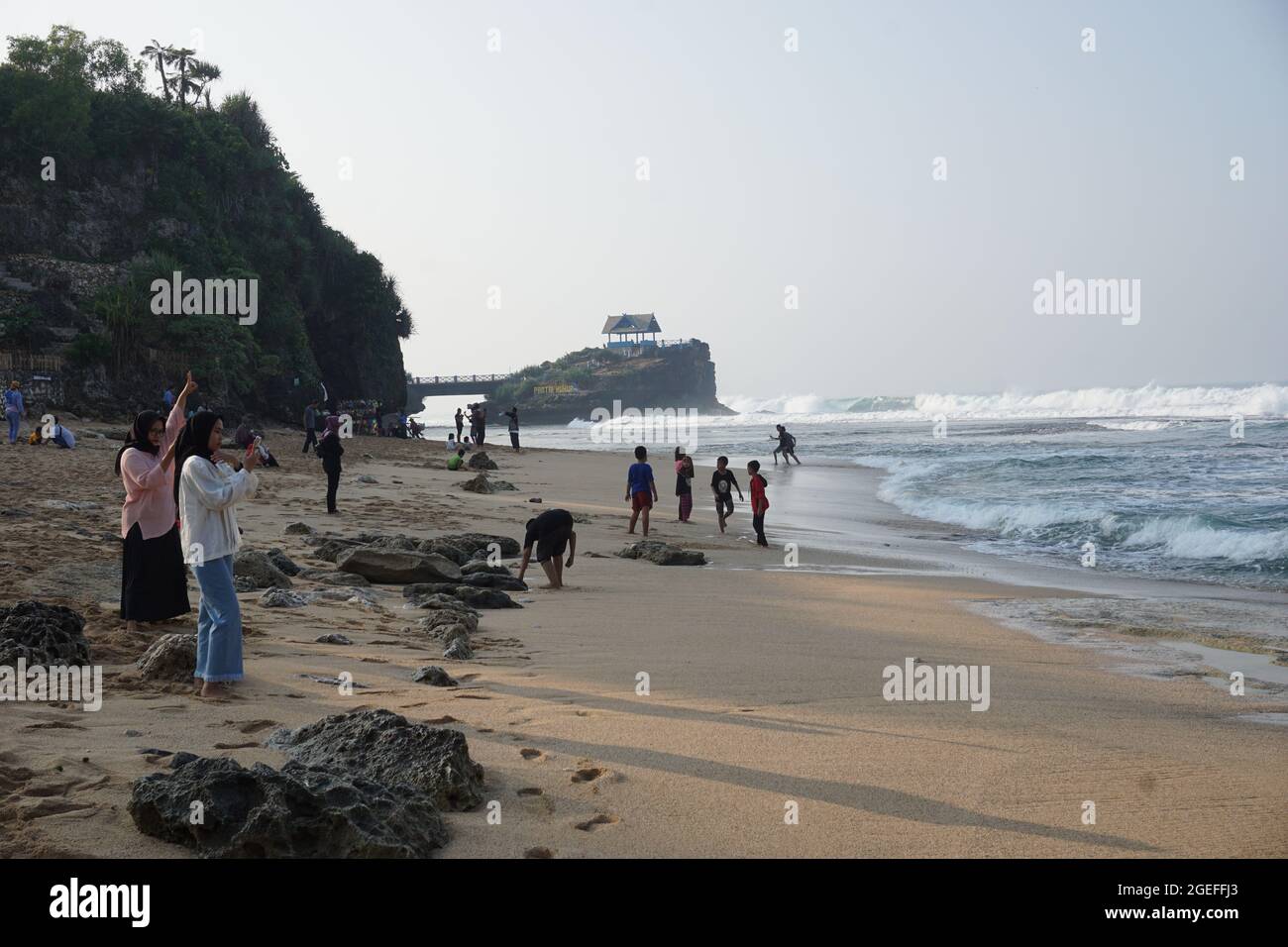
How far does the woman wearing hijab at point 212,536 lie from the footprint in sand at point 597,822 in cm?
251

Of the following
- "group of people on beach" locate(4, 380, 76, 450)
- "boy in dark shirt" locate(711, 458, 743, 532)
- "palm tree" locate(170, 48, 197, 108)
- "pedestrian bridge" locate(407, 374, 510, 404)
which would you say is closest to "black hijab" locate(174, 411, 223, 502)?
"boy in dark shirt" locate(711, 458, 743, 532)

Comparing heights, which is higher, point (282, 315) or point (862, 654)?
point (282, 315)

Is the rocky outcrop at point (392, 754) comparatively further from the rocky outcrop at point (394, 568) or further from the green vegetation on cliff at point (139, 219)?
the green vegetation on cliff at point (139, 219)

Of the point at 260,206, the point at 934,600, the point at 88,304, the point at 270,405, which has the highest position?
the point at 260,206

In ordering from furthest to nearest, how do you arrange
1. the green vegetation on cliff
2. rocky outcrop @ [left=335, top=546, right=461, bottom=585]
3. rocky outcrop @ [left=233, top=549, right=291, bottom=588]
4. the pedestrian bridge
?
1. the pedestrian bridge
2. the green vegetation on cliff
3. rocky outcrop @ [left=335, top=546, right=461, bottom=585]
4. rocky outcrop @ [left=233, top=549, right=291, bottom=588]

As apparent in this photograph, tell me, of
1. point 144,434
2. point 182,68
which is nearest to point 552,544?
point 144,434

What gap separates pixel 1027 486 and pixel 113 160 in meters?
35.8

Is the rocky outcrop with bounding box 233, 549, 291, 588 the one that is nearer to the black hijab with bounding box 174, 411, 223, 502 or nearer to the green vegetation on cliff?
the black hijab with bounding box 174, 411, 223, 502

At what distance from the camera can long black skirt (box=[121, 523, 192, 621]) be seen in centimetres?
686

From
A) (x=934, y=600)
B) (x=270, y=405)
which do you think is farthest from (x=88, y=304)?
(x=934, y=600)

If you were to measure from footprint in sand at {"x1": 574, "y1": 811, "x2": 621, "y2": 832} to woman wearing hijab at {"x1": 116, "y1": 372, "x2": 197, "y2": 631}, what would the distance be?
13.1 ft

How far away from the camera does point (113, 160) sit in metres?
40.7

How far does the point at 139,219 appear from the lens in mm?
40469
